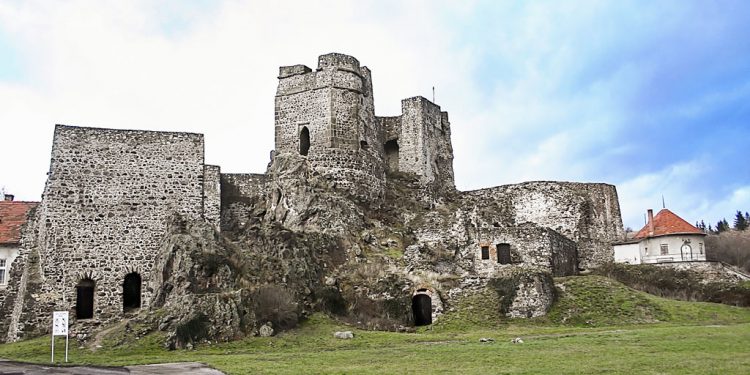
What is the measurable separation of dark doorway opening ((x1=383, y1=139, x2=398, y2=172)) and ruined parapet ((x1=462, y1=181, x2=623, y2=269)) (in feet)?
15.7

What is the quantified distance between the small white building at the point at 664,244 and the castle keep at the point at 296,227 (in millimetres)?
1682

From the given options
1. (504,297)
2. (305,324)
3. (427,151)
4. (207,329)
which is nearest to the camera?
(207,329)

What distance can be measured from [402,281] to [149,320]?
11.5 meters

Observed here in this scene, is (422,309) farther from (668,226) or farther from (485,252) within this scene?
(668,226)

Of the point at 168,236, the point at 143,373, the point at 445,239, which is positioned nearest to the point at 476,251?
the point at 445,239

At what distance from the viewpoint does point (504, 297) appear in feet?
112

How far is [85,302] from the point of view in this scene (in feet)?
122

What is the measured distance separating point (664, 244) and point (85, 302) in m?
30.8

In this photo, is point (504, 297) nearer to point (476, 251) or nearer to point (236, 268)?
point (476, 251)

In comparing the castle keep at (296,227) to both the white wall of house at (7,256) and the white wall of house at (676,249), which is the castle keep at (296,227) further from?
the white wall of house at (676,249)

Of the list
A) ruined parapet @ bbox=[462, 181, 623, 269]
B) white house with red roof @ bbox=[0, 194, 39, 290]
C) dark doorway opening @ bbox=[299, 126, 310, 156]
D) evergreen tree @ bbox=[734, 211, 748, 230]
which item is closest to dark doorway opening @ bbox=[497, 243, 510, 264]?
ruined parapet @ bbox=[462, 181, 623, 269]

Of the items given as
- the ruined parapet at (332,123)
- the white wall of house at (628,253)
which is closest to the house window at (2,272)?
the ruined parapet at (332,123)

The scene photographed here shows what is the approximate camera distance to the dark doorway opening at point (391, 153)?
47250 mm

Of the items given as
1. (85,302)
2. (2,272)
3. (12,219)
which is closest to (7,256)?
(2,272)
